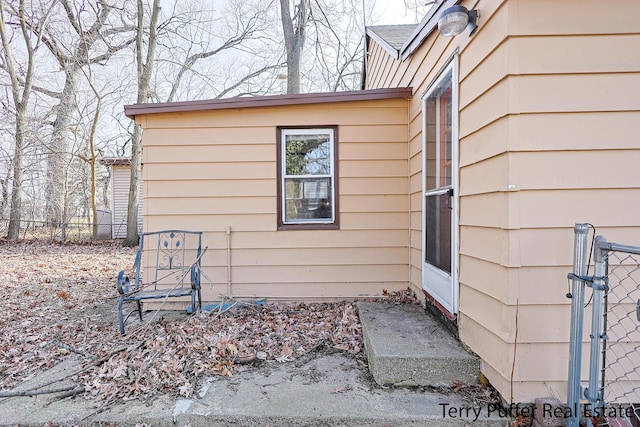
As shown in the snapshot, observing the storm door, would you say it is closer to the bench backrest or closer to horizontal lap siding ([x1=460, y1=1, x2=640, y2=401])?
horizontal lap siding ([x1=460, y1=1, x2=640, y2=401])

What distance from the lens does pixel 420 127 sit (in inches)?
130

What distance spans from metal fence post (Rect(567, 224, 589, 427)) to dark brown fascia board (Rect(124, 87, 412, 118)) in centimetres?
247

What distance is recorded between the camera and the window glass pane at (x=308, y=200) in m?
3.86

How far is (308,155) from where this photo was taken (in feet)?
12.6

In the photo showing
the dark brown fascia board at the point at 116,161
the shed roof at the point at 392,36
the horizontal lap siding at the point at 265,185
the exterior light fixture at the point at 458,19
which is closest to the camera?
the exterior light fixture at the point at 458,19

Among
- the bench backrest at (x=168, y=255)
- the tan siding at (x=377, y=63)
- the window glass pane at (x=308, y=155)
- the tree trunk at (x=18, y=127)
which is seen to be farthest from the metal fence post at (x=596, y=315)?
the tree trunk at (x=18, y=127)

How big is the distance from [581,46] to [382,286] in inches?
109

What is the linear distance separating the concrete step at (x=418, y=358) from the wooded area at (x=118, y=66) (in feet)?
23.4

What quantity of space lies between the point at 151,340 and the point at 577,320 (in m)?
2.99

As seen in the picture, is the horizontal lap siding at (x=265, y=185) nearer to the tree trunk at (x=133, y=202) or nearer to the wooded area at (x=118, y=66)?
the wooded area at (x=118, y=66)

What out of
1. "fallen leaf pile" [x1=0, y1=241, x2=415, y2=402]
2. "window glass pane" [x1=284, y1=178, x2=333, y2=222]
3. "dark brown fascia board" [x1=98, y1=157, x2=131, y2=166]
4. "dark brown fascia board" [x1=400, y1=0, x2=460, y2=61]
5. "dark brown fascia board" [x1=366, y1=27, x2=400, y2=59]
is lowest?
"fallen leaf pile" [x1=0, y1=241, x2=415, y2=402]

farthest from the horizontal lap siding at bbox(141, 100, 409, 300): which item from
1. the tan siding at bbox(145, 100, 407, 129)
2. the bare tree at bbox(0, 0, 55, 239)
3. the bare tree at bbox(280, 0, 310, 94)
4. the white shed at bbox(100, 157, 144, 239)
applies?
the bare tree at bbox(0, 0, 55, 239)

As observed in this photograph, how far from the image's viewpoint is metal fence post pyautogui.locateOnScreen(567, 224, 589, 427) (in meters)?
1.64

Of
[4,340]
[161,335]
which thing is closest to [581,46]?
[161,335]
